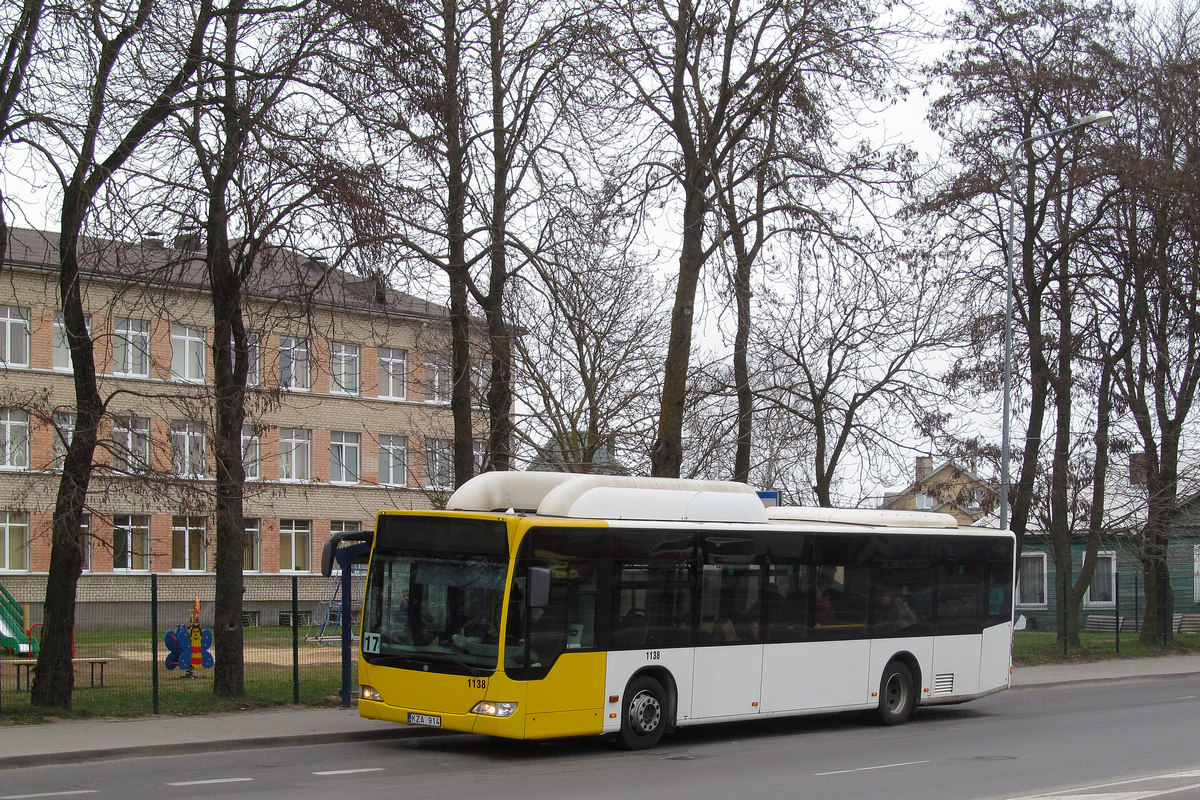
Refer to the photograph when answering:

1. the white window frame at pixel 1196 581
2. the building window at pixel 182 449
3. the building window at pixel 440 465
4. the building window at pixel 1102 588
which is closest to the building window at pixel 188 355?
the building window at pixel 440 465

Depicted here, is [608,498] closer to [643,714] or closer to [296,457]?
[643,714]

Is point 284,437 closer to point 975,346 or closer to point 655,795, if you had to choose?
point 975,346

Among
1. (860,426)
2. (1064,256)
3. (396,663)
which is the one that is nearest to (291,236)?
(396,663)

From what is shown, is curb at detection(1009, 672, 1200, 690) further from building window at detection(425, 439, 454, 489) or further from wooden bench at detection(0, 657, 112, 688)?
wooden bench at detection(0, 657, 112, 688)

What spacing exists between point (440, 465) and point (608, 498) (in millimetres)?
17059

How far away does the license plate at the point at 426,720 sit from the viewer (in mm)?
13000

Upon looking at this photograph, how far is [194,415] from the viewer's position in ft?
50.0

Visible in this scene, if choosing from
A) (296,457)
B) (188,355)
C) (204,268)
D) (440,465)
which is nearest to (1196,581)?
(440,465)

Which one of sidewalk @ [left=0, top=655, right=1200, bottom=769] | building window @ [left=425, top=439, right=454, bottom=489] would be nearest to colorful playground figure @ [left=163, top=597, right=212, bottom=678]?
sidewalk @ [left=0, top=655, right=1200, bottom=769]

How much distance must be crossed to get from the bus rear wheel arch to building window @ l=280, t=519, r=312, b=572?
36.7m

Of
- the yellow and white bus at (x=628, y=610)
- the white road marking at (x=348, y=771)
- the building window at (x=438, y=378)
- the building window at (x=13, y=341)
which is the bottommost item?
the white road marking at (x=348, y=771)

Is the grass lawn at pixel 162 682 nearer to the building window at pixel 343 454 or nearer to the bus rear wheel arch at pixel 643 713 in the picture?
the bus rear wheel arch at pixel 643 713

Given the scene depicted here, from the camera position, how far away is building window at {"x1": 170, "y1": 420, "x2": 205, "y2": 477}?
1530 cm

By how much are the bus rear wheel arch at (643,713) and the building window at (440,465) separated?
50.9ft
